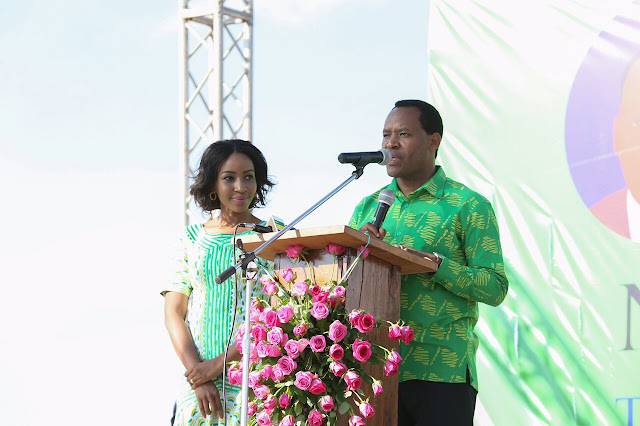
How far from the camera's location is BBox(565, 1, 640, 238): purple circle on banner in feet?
11.5

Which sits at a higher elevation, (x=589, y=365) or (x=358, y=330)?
(x=358, y=330)

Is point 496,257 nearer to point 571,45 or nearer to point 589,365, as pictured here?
point 589,365

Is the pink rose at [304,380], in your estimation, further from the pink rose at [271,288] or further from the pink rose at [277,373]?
the pink rose at [271,288]

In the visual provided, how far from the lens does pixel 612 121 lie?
139 inches

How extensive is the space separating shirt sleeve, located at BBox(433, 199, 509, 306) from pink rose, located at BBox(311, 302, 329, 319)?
406mm

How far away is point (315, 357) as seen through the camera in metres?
2.04

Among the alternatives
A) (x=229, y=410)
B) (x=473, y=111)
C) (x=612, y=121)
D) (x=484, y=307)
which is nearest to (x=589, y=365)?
(x=484, y=307)

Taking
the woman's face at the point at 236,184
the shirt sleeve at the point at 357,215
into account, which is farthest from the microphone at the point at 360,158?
the woman's face at the point at 236,184

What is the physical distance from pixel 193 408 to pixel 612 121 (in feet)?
7.32

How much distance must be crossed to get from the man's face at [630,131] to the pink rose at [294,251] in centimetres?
190

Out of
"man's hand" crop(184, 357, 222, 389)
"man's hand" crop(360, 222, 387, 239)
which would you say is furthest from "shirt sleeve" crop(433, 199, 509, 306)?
"man's hand" crop(184, 357, 222, 389)

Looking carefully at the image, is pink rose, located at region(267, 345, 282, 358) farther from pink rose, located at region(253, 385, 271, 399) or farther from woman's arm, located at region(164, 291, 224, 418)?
woman's arm, located at region(164, 291, 224, 418)

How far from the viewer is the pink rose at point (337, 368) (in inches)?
77.0

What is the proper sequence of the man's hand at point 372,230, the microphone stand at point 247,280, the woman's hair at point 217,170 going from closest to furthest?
the microphone stand at point 247,280 < the man's hand at point 372,230 < the woman's hair at point 217,170
